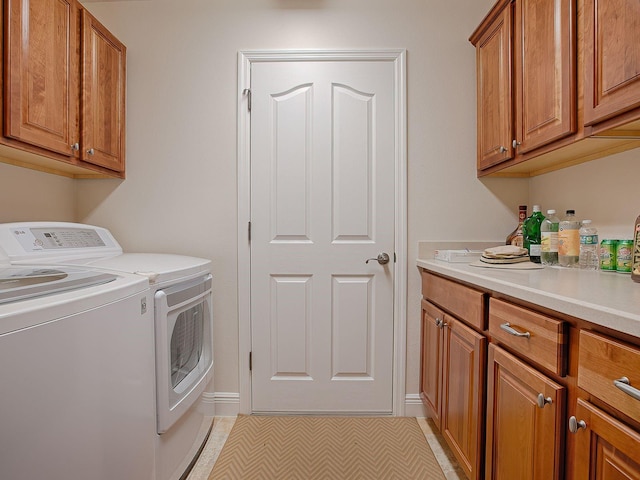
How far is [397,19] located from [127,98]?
1.64 m

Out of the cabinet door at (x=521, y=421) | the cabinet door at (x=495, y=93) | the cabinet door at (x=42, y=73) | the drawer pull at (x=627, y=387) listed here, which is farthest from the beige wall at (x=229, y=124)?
the drawer pull at (x=627, y=387)

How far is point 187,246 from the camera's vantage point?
2.01 metres

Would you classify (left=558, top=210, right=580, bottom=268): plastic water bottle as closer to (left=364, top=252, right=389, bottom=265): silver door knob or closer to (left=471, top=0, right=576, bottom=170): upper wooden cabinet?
(left=471, top=0, right=576, bottom=170): upper wooden cabinet

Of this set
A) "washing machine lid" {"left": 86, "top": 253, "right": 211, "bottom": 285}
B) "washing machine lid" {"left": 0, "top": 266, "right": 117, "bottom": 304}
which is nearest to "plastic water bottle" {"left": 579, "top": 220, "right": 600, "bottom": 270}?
"washing machine lid" {"left": 86, "top": 253, "right": 211, "bottom": 285}

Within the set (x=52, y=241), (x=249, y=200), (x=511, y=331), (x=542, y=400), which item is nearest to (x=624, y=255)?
(x=511, y=331)

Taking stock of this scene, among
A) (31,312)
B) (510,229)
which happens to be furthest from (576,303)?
(510,229)

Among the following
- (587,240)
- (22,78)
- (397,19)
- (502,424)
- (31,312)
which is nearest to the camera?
(31,312)

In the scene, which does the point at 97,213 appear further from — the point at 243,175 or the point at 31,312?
the point at 31,312

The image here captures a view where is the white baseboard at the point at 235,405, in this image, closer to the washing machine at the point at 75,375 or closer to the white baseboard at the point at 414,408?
the white baseboard at the point at 414,408

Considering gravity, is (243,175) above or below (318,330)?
above

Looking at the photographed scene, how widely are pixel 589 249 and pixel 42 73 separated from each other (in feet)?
7.77

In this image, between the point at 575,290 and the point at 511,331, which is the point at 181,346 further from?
the point at 575,290

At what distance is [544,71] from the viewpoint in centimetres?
134

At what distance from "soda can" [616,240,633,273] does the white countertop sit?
3 centimetres
